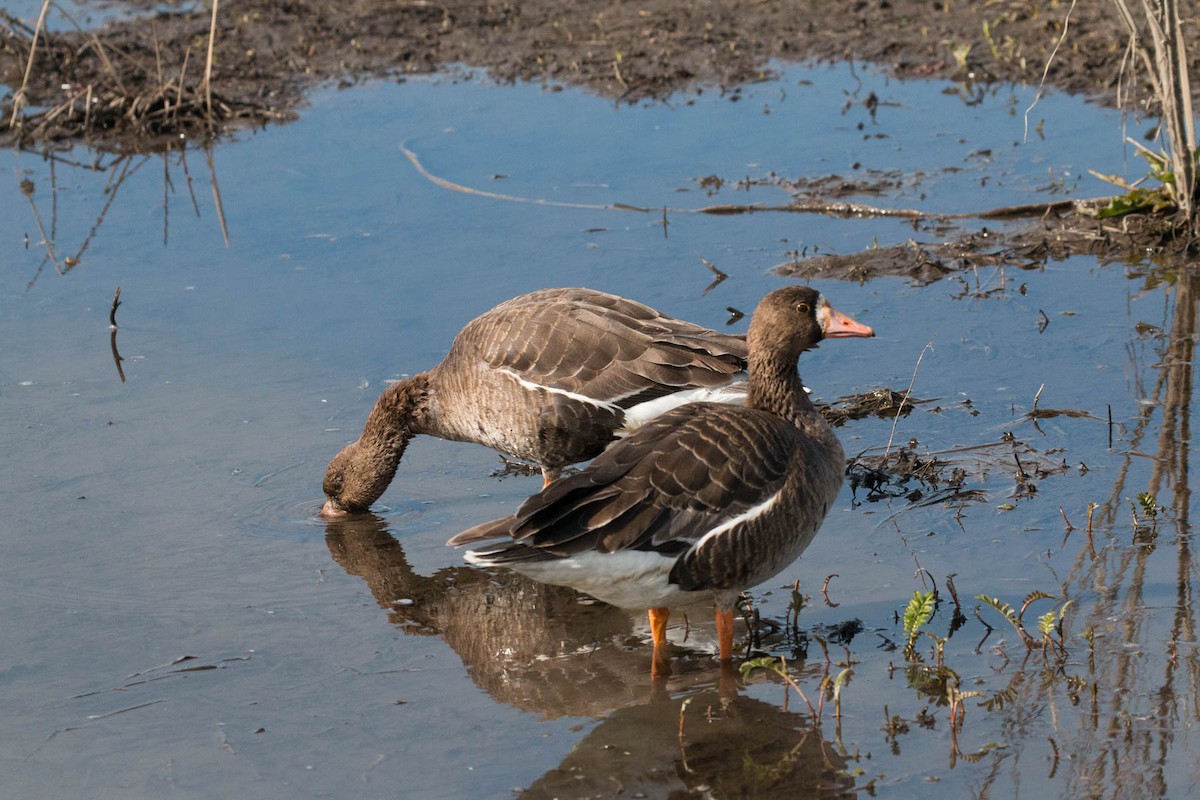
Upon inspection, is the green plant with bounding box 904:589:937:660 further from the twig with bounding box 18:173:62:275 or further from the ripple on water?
the twig with bounding box 18:173:62:275

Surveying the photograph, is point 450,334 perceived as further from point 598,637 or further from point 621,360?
point 598,637

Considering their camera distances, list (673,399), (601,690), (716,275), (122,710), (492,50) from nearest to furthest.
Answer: (122,710) < (601,690) < (673,399) < (716,275) < (492,50)

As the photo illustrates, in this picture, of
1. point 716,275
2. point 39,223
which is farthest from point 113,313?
point 716,275

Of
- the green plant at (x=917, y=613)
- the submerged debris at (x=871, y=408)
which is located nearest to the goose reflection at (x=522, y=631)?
the green plant at (x=917, y=613)

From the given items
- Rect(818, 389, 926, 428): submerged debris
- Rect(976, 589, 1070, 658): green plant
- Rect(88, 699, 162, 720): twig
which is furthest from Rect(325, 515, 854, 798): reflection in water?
Rect(818, 389, 926, 428): submerged debris

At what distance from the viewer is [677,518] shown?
5.34m

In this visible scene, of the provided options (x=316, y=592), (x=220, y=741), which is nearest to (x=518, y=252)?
(x=316, y=592)

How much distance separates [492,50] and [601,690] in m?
10.4

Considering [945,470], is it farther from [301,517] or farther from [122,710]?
[122,710]

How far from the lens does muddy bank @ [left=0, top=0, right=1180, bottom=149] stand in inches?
517

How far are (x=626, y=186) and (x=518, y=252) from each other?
1436 mm

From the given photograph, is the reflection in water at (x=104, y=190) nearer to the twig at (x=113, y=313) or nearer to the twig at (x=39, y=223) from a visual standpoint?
the twig at (x=39, y=223)

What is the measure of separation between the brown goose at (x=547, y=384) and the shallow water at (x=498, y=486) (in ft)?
1.18

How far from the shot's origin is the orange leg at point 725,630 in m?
5.56
